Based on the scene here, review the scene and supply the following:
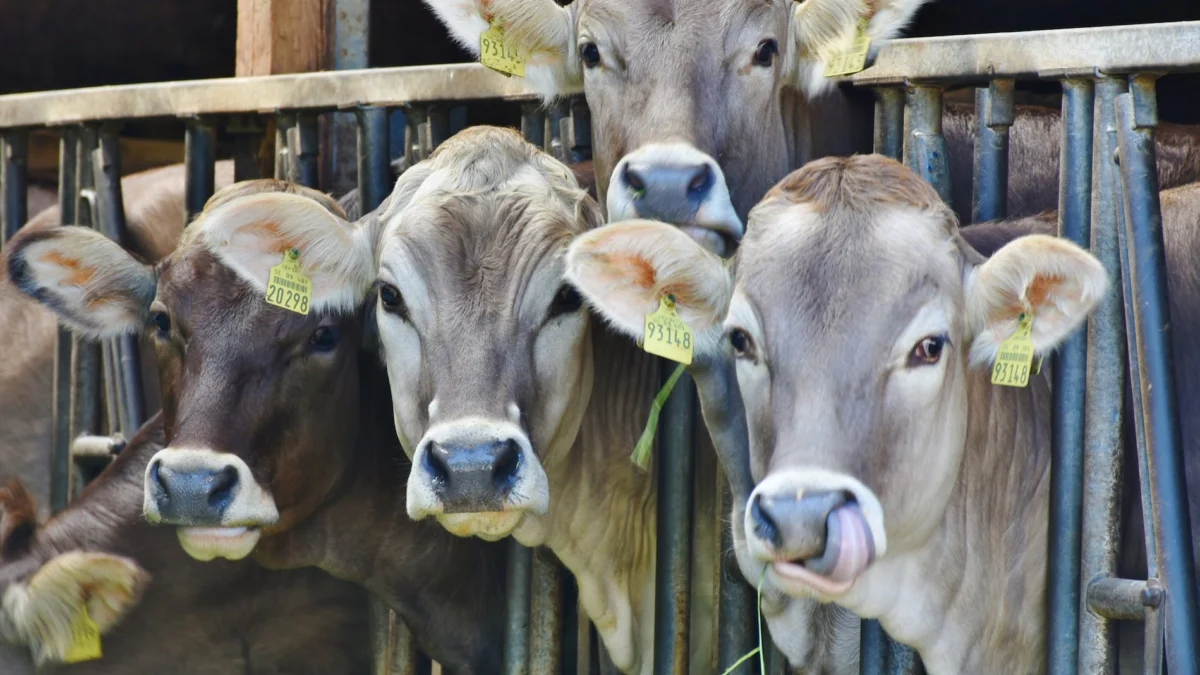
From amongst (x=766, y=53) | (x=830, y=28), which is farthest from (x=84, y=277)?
(x=830, y=28)

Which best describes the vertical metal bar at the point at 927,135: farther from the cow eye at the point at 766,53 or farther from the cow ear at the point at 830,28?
the cow eye at the point at 766,53

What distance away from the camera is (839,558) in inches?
120

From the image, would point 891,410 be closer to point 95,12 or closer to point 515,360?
point 515,360

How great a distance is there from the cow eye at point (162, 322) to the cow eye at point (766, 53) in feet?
5.97

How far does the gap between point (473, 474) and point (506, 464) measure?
0.09m

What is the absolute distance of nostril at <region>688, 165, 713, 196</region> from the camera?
12.9 ft

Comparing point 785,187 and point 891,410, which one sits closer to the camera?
point 891,410

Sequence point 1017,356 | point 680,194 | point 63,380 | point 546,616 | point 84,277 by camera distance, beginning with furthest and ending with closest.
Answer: point 63,380 < point 84,277 < point 546,616 < point 680,194 < point 1017,356

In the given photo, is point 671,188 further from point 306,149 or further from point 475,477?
point 306,149

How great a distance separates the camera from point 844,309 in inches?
131

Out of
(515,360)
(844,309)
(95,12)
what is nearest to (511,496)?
(515,360)

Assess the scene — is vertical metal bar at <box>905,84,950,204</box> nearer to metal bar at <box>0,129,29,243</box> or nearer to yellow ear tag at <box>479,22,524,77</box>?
yellow ear tag at <box>479,22,524,77</box>

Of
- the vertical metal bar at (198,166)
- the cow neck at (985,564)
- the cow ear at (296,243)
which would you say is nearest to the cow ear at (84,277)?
the cow ear at (296,243)

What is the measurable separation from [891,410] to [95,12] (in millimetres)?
7014
